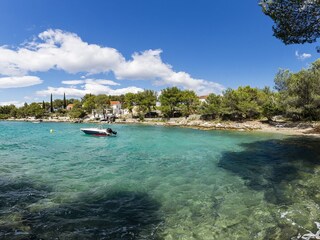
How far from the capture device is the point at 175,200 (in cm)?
1308

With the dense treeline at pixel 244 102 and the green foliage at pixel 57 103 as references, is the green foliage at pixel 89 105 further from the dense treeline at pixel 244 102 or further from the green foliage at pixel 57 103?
the green foliage at pixel 57 103

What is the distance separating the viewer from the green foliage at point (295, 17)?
18.6m

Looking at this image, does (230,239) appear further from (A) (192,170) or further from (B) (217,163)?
(B) (217,163)

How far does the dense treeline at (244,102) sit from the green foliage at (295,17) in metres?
33.5

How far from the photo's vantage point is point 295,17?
19344 mm

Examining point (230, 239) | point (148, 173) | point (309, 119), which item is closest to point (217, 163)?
point (148, 173)

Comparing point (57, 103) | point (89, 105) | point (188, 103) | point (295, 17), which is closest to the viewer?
point (295, 17)

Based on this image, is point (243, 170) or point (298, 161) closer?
point (243, 170)

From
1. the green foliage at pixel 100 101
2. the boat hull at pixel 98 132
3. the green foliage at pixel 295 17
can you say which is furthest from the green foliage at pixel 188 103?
the green foliage at pixel 295 17

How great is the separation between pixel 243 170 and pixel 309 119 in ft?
166

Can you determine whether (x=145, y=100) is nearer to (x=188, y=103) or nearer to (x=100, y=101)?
(x=188, y=103)

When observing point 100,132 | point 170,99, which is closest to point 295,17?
point 100,132

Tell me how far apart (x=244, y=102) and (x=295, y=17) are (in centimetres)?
5553

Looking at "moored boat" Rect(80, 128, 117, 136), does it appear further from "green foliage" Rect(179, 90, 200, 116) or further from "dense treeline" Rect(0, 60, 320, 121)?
"green foliage" Rect(179, 90, 200, 116)
